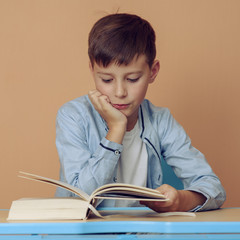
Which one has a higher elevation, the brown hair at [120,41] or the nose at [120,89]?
the brown hair at [120,41]

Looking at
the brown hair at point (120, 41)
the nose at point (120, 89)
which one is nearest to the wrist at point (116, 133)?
the nose at point (120, 89)

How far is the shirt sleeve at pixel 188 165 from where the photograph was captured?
4.41 ft

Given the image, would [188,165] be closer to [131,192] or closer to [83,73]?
[131,192]

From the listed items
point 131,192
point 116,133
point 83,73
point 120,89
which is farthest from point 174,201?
point 83,73

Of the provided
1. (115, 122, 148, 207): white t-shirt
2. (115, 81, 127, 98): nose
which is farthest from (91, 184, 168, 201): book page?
(115, 122, 148, 207): white t-shirt

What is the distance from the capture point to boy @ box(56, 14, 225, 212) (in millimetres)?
1354

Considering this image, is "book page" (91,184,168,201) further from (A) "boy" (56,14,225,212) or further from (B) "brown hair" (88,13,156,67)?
(B) "brown hair" (88,13,156,67)

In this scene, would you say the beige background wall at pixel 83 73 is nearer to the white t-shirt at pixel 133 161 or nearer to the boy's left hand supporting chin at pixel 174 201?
the white t-shirt at pixel 133 161

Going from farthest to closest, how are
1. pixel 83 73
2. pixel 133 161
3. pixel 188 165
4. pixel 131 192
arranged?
pixel 83 73
pixel 133 161
pixel 188 165
pixel 131 192

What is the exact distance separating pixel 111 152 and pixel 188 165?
0.35 metres

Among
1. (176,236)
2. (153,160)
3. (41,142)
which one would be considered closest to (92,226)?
(176,236)

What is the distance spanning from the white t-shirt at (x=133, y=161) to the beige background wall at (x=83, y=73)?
Answer: 91 centimetres

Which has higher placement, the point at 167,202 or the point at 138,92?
the point at 138,92

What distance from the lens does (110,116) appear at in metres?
1.48
